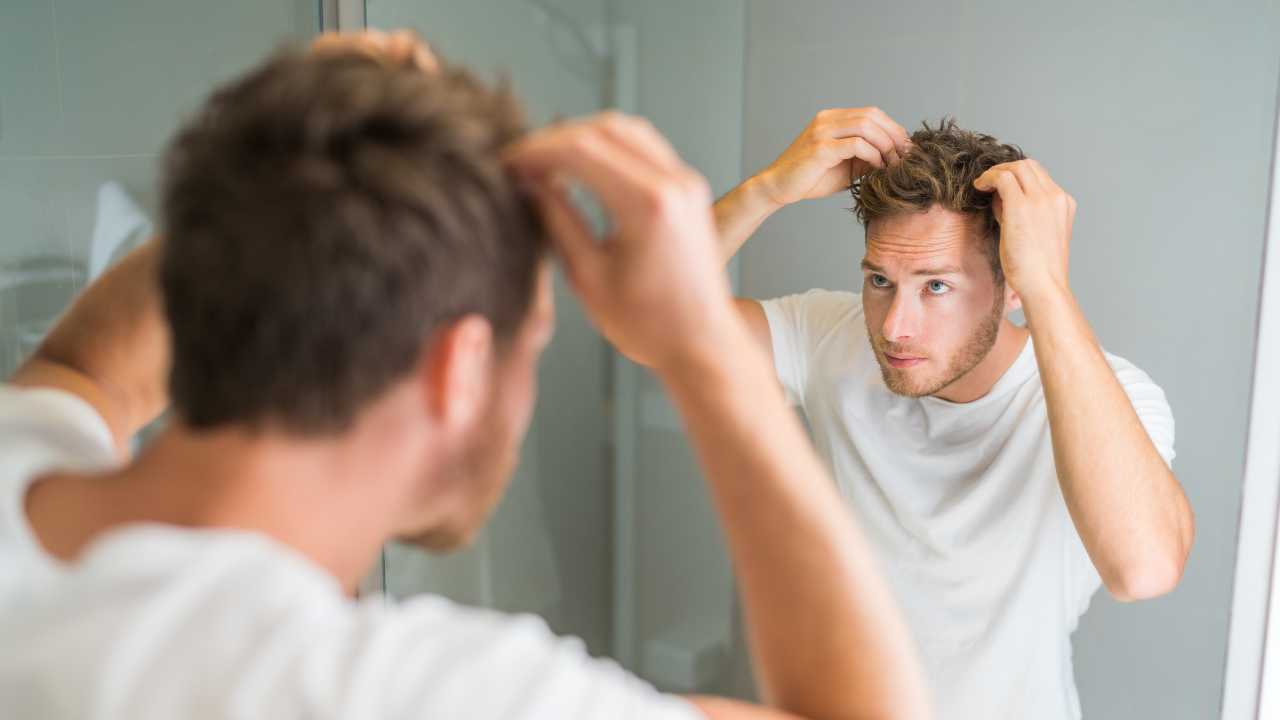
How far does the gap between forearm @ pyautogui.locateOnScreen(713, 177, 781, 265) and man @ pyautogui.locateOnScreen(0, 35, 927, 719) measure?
941mm

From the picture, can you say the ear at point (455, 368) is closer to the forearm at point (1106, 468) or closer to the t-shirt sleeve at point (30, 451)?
the t-shirt sleeve at point (30, 451)

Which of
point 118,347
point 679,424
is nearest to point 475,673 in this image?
point 118,347

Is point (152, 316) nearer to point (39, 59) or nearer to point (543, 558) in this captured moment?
point (39, 59)

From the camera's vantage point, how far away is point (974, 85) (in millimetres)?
1508

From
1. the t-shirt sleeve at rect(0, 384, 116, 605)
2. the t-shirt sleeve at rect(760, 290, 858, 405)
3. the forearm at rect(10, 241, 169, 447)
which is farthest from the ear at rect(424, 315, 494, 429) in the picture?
the t-shirt sleeve at rect(760, 290, 858, 405)

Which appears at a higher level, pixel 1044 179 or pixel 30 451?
pixel 1044 179

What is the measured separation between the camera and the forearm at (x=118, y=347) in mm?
771

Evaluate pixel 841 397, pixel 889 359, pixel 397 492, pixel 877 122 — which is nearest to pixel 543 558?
pixel 841 397

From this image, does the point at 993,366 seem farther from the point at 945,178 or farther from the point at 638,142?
the point at 638,142

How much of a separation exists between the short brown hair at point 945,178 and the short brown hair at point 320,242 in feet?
3.11

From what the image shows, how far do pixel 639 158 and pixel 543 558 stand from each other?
157 centimetres

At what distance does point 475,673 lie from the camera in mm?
468

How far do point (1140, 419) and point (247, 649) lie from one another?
3.84 feet

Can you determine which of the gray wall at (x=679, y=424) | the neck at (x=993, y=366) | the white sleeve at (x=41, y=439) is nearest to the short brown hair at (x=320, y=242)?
the white sleeve at (x=41, y=439)
